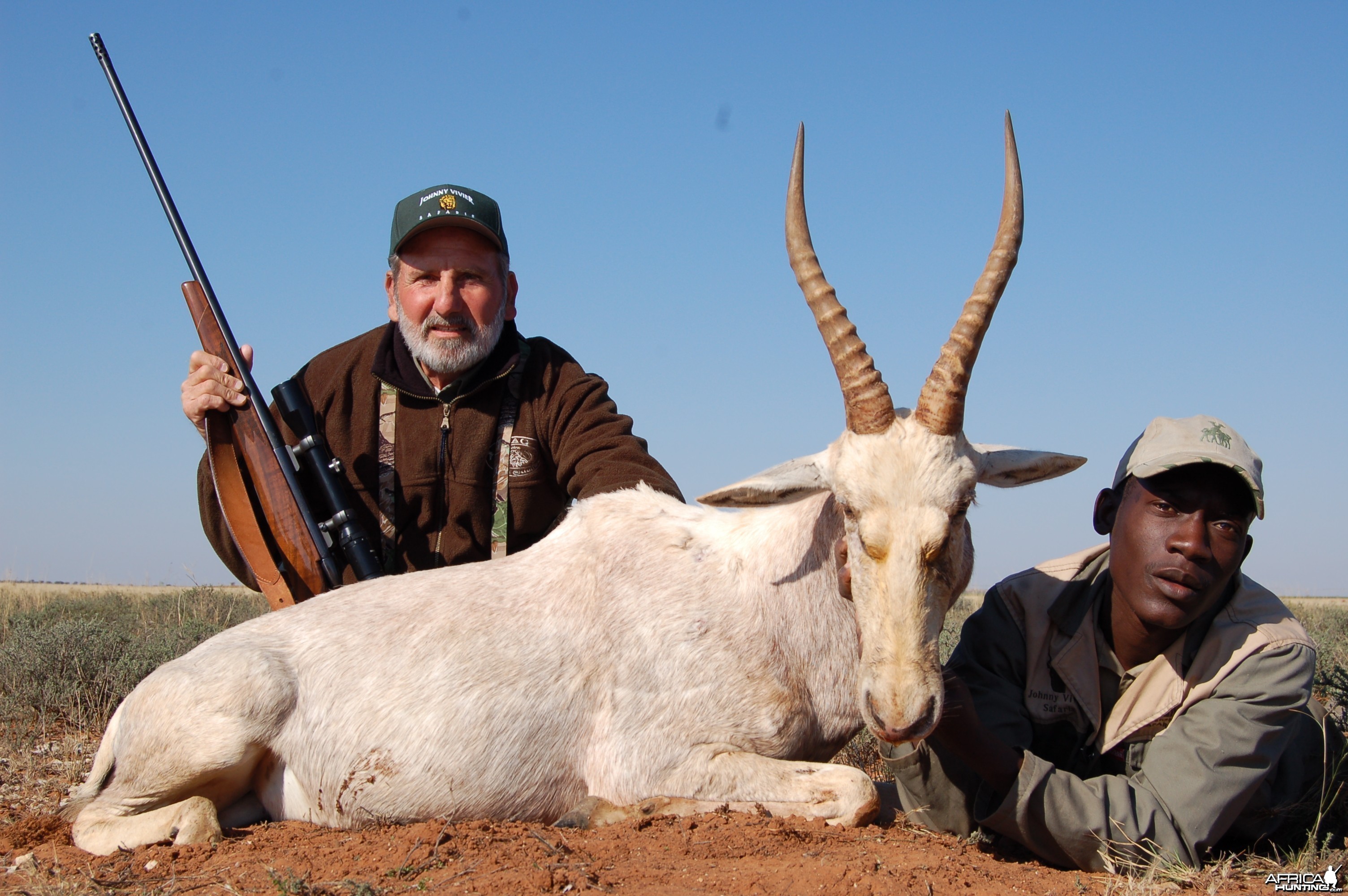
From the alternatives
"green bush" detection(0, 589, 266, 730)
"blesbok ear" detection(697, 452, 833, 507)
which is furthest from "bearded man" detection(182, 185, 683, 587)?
"blesbok ear" detection(697, 452, 833, 507)

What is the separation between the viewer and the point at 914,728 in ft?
10.9

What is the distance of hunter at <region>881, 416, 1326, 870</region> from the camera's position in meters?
3.68

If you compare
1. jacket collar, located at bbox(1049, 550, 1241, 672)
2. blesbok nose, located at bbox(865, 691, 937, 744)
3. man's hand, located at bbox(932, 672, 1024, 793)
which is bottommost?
man's hand, located at bbox(932, 672, 1024, 793)

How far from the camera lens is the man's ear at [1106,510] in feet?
14.2

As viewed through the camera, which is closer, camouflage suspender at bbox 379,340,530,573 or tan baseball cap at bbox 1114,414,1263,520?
tan baseball cap at bbox 1114,414,1263,520

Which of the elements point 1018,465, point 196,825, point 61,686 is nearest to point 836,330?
point 1018,465

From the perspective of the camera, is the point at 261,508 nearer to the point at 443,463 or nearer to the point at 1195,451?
the point at 443,463

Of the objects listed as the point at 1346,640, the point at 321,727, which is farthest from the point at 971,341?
the point at 1346,640

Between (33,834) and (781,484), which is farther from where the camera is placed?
(33,834)

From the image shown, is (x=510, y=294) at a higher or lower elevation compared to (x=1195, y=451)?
higher

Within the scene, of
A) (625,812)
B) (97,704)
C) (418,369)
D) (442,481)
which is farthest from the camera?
(97,704)

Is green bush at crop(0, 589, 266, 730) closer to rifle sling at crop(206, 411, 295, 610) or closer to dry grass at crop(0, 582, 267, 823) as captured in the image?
dry grass at crop(0, 582, 267, 823)

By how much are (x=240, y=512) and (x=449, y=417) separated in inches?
47.8

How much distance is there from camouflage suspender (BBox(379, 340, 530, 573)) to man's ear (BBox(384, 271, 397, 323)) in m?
0.69
